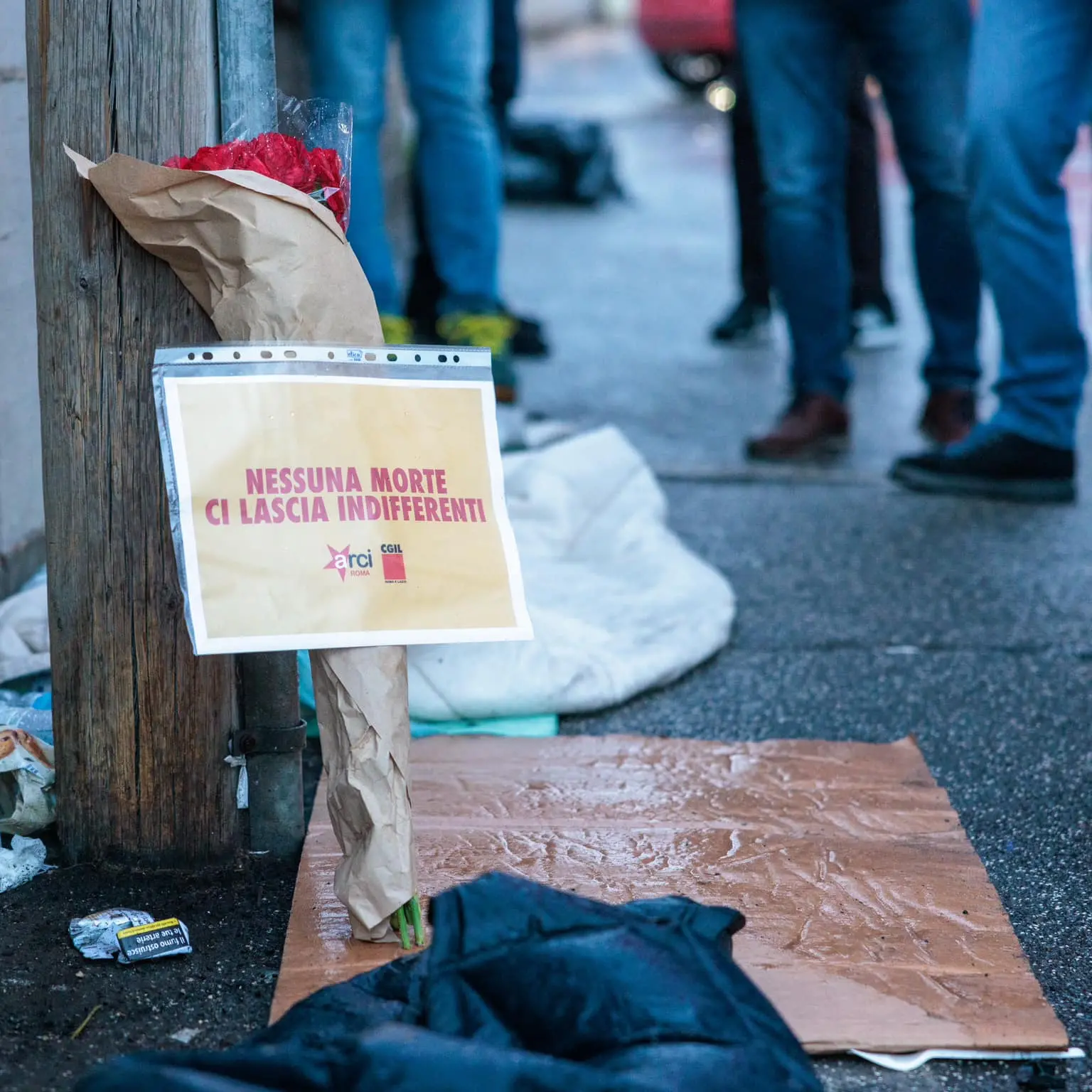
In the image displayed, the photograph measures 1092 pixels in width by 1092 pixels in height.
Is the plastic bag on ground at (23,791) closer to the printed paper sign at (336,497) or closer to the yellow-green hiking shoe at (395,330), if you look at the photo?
the printed paper sign at (336,497)

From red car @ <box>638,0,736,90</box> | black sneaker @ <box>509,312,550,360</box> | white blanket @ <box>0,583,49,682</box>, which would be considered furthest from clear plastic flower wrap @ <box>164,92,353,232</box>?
red car @ <box>638,0,736,90</box>

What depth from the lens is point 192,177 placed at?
1.45 metres

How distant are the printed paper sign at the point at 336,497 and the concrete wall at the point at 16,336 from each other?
1106mm

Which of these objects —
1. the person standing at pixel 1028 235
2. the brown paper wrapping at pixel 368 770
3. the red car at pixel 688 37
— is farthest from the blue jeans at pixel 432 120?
the red car at pixel 688 37

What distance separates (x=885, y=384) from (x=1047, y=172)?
1524 millimetres

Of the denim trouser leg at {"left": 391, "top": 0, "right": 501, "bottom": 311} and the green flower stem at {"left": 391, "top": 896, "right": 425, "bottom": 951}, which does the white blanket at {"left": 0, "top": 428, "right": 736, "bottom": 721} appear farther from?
the denim trouser leg at {"left": 391, "top": 0, "right": 501, "bottom": 311}

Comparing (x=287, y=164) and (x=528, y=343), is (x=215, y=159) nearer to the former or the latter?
(x=287, y=164)

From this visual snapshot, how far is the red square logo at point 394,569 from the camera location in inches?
59.7

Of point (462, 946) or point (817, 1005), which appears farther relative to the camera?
point (817, 1005)

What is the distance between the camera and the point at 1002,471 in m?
3.32

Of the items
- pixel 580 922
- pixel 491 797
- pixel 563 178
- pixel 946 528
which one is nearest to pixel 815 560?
pixel 946 528

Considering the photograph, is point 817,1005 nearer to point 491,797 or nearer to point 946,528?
point 491,797

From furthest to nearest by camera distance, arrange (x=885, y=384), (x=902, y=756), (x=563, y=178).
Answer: (x=563, y=178) < (x=885, y=384) < (x=902, y=756)

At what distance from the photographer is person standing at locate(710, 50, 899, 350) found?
478cm
